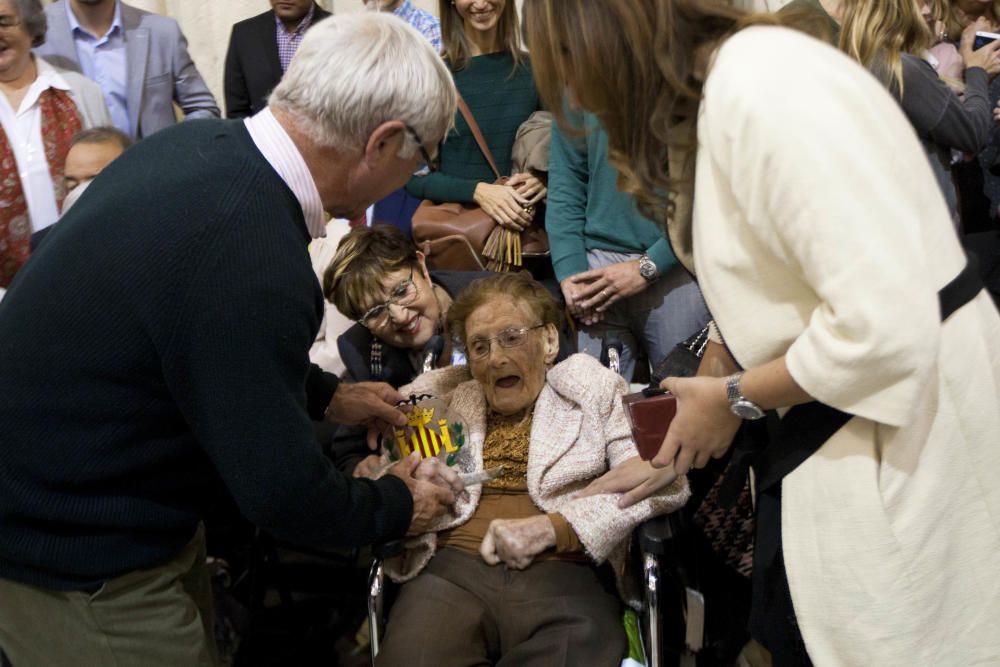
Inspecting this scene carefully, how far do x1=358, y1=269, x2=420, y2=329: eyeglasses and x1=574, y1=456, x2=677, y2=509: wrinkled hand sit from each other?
0.92 meters

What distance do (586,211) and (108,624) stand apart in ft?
6.21

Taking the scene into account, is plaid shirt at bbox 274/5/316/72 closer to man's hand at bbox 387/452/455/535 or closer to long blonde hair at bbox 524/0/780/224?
man's hand at bbox 387/452/455/535

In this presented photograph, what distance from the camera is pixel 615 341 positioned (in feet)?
9.77

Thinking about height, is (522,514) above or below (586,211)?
below

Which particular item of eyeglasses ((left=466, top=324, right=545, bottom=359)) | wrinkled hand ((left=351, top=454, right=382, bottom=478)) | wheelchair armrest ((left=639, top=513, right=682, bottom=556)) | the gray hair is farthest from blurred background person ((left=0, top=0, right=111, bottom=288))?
wheelchair armrest ((left=639, top=513, right=682, bottom=556))

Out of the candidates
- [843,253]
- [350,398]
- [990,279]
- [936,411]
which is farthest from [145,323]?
[990,279]

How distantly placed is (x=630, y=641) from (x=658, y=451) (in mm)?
761

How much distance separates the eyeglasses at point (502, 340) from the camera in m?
2.71

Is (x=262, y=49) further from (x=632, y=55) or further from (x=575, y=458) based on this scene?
(x=632, y=55)

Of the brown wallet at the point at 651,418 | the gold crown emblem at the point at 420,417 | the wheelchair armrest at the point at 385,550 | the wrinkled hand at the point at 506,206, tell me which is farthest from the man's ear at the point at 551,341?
the brown wallet at the point at 651,418

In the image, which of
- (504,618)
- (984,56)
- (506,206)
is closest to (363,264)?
(506,206)

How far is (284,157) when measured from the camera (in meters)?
1.65

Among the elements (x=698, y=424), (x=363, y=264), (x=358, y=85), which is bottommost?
(x=363, y=264)

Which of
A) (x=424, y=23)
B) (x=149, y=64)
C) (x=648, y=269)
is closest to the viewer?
(x=648, y=269)
